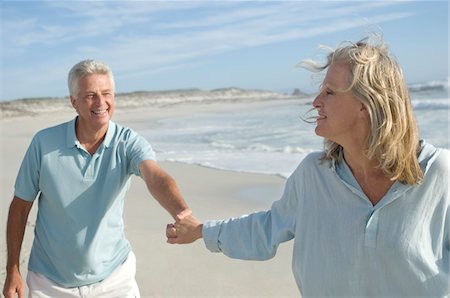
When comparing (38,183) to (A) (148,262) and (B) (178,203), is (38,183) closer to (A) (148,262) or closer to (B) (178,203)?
(B) (178,203)

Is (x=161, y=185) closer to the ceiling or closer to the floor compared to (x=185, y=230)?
closer to the ceiling

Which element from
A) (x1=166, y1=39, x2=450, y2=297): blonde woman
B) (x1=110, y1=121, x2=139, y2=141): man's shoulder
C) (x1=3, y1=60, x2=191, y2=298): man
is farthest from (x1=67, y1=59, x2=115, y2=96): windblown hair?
(x1=166, y1=39, x2=450, y2=297): blonde woman

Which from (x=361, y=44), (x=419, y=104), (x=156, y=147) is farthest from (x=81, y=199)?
(x=419, y=104)

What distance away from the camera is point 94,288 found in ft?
10.2

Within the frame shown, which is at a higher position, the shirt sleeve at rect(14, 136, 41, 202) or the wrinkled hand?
the shirt sleeve at rect(14, 136, 41, 202)

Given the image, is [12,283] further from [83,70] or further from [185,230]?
[83,70]

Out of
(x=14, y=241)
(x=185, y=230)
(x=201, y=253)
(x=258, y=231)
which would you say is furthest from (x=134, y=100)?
(x=258, y=231)

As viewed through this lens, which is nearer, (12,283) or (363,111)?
(363,111)

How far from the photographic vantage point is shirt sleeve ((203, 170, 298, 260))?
245cm

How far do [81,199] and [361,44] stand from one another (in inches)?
64.2

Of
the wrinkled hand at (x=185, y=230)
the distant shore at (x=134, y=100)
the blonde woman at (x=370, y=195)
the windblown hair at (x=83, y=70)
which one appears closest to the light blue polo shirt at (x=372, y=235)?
the blonde woman at (x=370, y=195)

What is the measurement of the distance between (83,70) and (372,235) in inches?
69.9

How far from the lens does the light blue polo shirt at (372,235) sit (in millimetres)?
2139

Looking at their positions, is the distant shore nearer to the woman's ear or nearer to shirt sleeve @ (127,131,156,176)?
shirt sleeve @ (127,131,156,176)
